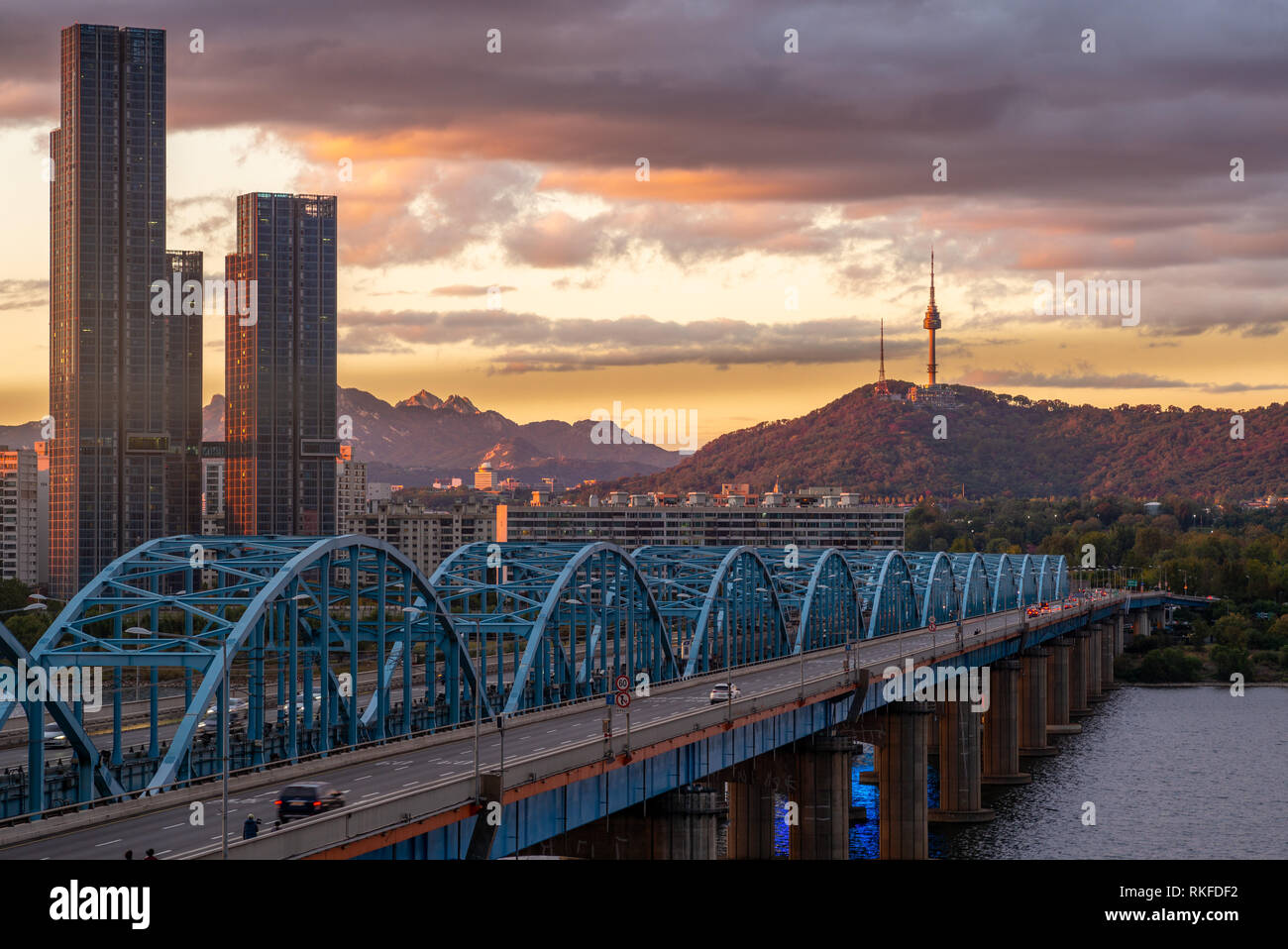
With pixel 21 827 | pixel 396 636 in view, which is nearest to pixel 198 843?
pixel 21 827

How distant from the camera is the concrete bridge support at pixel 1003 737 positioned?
393 feet

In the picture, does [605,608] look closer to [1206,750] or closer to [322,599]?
[322,599]

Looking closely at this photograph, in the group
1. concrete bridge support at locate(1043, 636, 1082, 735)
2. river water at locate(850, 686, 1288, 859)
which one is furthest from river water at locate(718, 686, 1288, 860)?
concrete bridge support at locate(1043, 636, 1082, 735)

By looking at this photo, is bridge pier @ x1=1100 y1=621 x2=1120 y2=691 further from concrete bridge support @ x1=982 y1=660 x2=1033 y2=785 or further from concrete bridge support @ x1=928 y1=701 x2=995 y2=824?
concrete bridge support @ x1=928 y1=701 x2=995 y2=824

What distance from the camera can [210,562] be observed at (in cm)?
5103

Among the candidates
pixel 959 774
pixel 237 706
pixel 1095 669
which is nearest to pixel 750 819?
pixel 237 706

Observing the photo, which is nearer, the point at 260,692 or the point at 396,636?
the point at 260,692

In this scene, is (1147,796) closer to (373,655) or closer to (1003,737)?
(1003,737)

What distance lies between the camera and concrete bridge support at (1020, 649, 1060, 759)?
441 feet

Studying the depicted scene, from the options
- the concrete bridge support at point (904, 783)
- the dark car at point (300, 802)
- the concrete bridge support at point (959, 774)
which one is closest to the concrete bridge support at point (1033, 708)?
the concrete bridge support at point (959, 774)

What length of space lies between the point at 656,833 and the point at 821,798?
19.6 m

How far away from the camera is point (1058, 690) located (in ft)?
498
